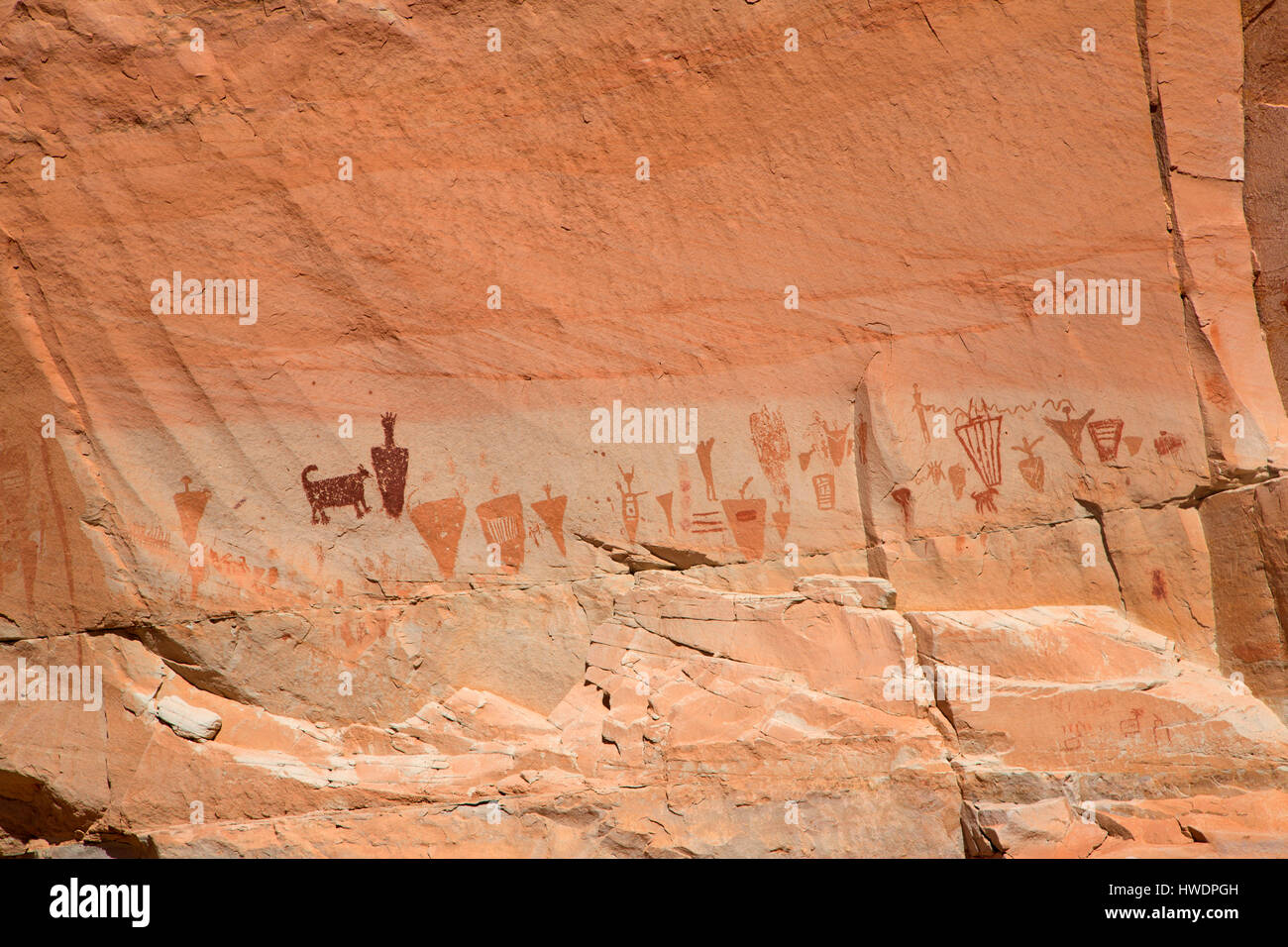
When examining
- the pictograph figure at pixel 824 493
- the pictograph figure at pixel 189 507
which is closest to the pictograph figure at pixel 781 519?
the pictograph figure at pixel 824 493

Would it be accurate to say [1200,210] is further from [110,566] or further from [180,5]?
[110,566]

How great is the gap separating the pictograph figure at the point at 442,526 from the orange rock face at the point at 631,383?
0.08 feet

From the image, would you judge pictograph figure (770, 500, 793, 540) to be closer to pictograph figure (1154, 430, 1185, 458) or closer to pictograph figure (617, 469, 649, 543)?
pictograph figure (617, 469, 649, 543)

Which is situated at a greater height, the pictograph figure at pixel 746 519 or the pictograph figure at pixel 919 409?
the pictograph figure at pixel 919 409

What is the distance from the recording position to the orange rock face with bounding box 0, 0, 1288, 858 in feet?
18.1

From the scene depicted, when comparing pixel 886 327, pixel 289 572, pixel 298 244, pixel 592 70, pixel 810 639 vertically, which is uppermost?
pixel 592 70

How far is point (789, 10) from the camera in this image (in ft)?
19.8

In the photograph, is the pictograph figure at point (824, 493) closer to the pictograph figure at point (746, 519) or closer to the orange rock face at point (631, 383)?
the orange rock face at point (631, 383)

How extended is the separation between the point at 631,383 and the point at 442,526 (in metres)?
1.23

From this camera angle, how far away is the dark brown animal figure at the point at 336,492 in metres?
5.80

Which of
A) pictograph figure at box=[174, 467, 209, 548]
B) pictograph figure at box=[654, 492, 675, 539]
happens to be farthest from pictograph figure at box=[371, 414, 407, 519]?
pictograph figure at box=[654, 492, 675, 539]

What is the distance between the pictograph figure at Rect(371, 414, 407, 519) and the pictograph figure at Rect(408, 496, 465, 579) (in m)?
0.10
